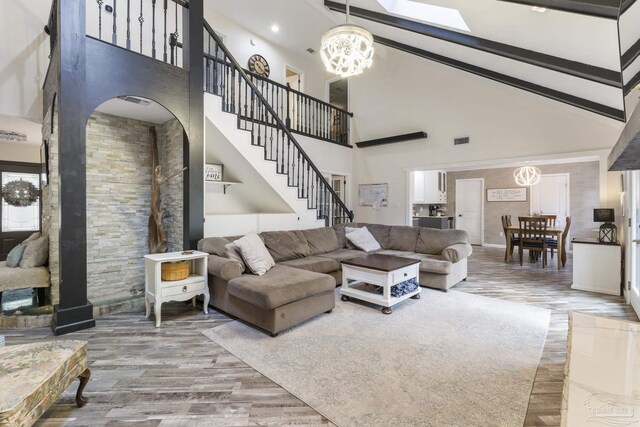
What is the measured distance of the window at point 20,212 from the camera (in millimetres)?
5707

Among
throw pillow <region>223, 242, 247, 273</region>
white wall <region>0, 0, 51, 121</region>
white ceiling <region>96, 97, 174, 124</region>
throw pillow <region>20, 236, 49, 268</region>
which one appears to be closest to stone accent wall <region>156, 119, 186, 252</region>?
white ceiling <region>96, 97, 174, 124</region>

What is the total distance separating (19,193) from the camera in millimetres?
5805

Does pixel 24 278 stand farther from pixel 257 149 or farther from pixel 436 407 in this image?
pixel 436 407

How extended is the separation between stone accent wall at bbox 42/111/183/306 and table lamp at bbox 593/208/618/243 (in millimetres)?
5975

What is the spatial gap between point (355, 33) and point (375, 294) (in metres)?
2.90

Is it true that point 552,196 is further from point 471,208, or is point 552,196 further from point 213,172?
point 213,172

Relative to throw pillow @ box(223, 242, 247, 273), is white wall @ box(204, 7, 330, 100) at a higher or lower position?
higher

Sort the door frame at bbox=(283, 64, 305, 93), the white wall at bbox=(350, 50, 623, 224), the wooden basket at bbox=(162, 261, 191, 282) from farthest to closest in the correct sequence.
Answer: the door frame at bbox=(283, 64, 305, 93) → the white wall at bbox=(350, 50, 623, 224) → the wooden basket at bbox=(162, 261, 191, 282)

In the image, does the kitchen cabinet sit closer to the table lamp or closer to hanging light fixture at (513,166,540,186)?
hanging light fixture at (513,166,540,186)

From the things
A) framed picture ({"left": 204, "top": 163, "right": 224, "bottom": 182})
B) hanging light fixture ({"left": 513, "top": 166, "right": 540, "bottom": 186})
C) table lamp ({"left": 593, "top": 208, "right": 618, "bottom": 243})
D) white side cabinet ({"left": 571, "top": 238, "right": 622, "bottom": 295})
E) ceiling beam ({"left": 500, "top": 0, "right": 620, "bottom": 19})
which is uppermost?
ceiling beam ({"left": 500, "top": 0, "right": 620, "bottom": 19})

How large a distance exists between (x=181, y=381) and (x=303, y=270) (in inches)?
65.5

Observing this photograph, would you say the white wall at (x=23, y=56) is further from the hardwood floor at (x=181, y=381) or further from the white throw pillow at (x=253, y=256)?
the white throw pillow at (x=253, y=256)

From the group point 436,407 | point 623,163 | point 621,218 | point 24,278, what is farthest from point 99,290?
point 621,218

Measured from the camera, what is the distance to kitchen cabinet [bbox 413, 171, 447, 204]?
8070mm
